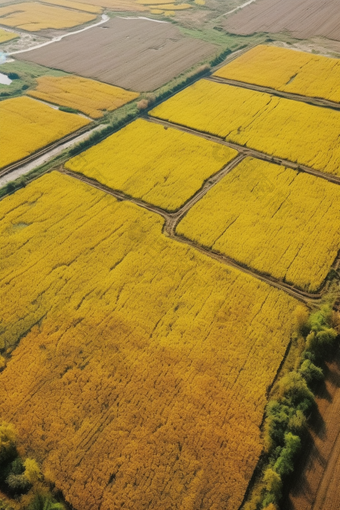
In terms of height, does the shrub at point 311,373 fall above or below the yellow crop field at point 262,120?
below

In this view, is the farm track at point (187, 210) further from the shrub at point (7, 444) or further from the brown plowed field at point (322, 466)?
the shrub at point (7, 444)

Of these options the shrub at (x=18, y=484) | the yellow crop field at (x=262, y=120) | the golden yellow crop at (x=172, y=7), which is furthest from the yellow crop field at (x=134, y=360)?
the golden yellow crop at (x=172, y=7)

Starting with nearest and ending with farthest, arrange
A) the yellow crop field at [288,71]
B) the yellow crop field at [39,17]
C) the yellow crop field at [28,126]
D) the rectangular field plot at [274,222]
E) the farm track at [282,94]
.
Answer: the rectangular field plot at [274,222]
the yellow crop field at [28,126]
the farm track at [282,94]
the yellow crop field at [288,71]
the yellow crop field at [39,17]

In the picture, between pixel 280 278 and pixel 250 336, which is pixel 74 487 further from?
pixel 280 278

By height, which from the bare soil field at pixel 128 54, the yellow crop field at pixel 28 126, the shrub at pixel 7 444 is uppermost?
the bare soil field at pixel 128 54

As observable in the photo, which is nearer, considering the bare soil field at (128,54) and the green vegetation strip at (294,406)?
the green vegetation strip at (294,406)

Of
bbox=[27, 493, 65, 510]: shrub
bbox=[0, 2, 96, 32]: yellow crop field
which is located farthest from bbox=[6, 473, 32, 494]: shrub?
bbox=[0, 2, 96, 32]: yellow crop field

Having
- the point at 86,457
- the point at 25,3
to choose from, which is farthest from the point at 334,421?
the point at 25,3
